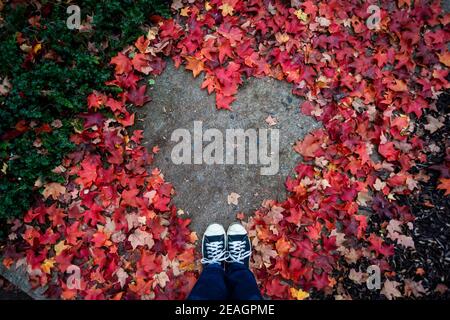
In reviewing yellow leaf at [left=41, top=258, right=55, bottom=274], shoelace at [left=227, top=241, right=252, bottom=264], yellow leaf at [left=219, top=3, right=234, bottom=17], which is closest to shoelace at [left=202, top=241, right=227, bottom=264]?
shoelace at [left=227, top=241, right=252, bottom=264]

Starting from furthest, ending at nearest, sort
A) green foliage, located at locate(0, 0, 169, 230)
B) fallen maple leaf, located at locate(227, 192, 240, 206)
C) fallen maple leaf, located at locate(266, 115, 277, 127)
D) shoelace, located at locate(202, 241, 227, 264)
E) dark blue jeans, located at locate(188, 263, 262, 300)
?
fallen maple leaf, located at locate(266, 115, 277, 127), fallen maple leaf, located at locate(227, 192, 240, 206), shoelace, located at locate(202, 241, 227, 264), green foliage, located at locate(0, 0, 169, 230), dark blue jeans, located at locate(188, 263, 262, 300)

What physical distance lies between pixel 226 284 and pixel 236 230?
501 millimetres

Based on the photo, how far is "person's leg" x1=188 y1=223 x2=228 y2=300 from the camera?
2.96 meters

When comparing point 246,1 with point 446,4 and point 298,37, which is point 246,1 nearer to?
point 298,37

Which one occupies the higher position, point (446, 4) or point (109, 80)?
point (446, 4)

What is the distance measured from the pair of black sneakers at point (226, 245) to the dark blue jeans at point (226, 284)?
77mm

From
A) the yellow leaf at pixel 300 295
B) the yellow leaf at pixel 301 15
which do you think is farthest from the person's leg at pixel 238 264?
the yellow leaf at pixel 301 15

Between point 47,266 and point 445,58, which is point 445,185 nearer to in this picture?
point 445,58

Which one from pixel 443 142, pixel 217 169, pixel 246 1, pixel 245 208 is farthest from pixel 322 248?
pixel 246 1

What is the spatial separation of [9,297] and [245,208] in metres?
2.43

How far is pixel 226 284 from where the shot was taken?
325cm

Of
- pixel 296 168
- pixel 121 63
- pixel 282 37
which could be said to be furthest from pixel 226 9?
pixel 296 168

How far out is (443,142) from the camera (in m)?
3.47

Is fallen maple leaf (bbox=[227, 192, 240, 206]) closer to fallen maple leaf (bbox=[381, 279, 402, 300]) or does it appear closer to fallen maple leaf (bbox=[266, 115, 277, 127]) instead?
fallen maple leaf (bbox=[266, 115, 277, 127])
